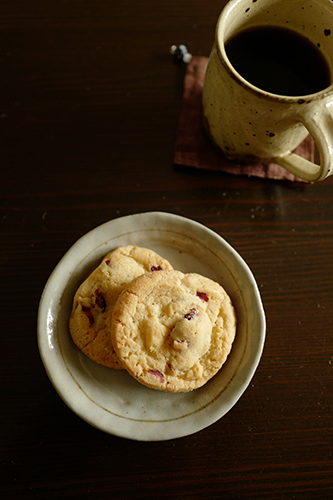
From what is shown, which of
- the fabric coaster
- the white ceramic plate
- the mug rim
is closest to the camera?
the mug rim

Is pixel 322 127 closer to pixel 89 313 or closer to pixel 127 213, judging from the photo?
pixel 127 213

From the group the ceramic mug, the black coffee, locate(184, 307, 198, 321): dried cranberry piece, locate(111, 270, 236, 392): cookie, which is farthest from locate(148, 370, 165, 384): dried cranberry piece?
the black coffee

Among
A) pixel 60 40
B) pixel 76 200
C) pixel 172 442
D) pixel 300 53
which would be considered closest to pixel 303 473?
pixel 172 442

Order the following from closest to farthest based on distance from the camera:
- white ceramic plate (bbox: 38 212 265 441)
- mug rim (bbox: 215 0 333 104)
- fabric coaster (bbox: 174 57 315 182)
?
1. mug rim (bbox: 215 0 333 104)
2. white ceramic plate (bbox: 38 212 265 441)
3. fabric coaster (bbox: 174 57 315 182)

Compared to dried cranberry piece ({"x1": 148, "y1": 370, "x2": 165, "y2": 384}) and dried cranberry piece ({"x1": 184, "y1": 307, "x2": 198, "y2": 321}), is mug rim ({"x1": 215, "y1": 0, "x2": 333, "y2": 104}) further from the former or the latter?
dried cranberry piece ({"x1": 148, "y1": 370, "x2": 165, "y2": 384})

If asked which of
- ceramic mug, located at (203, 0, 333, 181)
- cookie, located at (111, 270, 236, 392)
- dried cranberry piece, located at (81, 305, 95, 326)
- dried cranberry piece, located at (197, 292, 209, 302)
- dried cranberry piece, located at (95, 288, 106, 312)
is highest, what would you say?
ceramic mug, located at (203, 0, 333, 181)

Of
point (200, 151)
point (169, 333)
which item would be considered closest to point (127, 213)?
point (200, 151)

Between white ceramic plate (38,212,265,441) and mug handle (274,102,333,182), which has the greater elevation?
mug handle (274,102,333,182)
